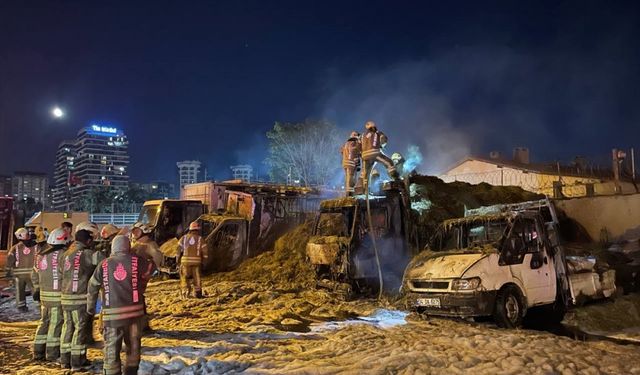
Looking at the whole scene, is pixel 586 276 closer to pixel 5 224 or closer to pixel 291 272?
pixel 291 272

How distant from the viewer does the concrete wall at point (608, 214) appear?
13727mm

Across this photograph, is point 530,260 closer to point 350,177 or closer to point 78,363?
point 350,177

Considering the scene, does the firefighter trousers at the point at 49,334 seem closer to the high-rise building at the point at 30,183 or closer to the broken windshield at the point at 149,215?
the broken windshield at the point at 149,215

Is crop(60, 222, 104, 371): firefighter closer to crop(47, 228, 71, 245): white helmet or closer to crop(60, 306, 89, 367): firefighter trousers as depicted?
crop(60, 306, 89, 367): firefighter trousers

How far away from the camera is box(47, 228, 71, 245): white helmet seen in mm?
6754

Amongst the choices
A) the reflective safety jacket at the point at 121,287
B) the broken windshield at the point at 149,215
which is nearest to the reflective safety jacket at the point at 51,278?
the reflective safety jacket at the point at 121,287

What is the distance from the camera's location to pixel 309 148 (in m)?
35.8

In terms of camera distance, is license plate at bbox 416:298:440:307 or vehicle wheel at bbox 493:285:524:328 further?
license plate at bbox 416:298:440:307

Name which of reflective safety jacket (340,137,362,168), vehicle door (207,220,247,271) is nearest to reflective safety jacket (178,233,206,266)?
vehicle door (207,220,247,271)

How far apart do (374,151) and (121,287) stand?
794 centimetres

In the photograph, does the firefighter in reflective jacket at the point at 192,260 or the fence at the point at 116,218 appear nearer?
the firefighter in reflective jacket at the point at 192,260

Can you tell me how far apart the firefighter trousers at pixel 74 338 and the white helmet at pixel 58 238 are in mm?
964

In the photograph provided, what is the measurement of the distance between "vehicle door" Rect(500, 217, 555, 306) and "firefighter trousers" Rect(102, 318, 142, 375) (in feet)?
19.0

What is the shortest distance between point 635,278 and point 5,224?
20586mm
